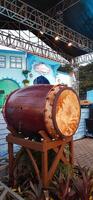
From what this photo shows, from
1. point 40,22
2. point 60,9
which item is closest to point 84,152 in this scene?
point 40,22

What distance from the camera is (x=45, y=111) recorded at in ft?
7.33

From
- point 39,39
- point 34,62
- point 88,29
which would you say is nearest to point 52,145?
point 34,62

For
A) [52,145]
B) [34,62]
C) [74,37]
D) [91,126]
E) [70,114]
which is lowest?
[91,126]

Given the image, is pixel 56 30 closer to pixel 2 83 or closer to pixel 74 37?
pixel 74 37

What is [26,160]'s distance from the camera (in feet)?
8.90

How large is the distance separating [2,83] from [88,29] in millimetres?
6372

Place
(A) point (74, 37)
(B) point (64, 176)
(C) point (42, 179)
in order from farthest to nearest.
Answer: (A) point (74, 37)
(B) point (64, 176)
(C) point (42, 179)

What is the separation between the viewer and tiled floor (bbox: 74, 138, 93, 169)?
12.8 ft

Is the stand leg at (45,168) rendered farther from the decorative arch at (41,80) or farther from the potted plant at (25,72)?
the decorative arch at (41,80)

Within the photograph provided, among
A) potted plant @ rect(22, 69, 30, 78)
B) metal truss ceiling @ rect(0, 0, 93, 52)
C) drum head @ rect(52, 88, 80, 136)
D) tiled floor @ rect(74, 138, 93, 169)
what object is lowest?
tiled floor @ rect(74, 138, 93, 169)

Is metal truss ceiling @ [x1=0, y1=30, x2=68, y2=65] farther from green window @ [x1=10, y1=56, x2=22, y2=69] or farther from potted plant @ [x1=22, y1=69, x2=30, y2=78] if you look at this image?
potted plant @ [x1=22, y1=69, x2=30, y2=78]

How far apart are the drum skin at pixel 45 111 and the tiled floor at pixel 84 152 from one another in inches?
51.7

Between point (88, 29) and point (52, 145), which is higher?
point (88, 29)

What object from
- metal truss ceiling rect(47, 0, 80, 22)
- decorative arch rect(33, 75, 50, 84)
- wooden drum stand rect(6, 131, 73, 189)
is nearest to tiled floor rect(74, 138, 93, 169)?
wooden drum stand rect(6, 131, 73, 189)
